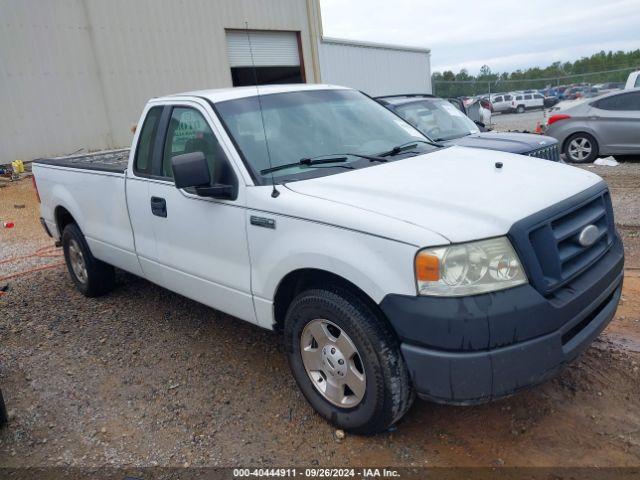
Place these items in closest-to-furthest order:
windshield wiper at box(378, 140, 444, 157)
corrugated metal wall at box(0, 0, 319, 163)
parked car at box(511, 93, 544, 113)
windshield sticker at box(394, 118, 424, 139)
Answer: windshield wiper at box(378, 140, 444, 157) → windshield sticker at box(394, 118, 424, 139) → corrugated metal wall at box(0, 0, 319, 163) → parked car at box(511, 93, 544, 113)

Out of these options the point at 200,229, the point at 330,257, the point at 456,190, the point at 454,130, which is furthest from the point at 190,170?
the point at 454,130

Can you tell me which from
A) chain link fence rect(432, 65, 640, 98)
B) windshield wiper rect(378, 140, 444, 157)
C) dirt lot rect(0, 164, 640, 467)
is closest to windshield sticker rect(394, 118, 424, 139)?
windshield wiper rect(378, 140, 444, 157)

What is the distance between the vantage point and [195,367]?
4035 mm

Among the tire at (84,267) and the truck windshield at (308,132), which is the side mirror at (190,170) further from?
the tire at (84,267)

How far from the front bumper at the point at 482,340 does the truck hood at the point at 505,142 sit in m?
3.39

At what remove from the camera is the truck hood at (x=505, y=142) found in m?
5.84

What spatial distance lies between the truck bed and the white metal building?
732 centimetres

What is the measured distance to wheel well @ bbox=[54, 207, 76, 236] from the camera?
18.7 feet

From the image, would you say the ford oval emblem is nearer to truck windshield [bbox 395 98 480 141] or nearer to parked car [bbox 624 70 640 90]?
truck windshield [bbox 395 98 480 141]

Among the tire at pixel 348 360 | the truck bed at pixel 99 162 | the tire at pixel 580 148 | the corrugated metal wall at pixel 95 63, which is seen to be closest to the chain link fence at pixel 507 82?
the corrugated metal wall at pixel 95 63

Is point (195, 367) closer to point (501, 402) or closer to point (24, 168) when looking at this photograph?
point (501, 402)

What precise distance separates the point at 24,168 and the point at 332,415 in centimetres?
1256

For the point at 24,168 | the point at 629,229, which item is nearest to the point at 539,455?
the point at 629,229

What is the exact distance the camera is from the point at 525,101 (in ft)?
124
